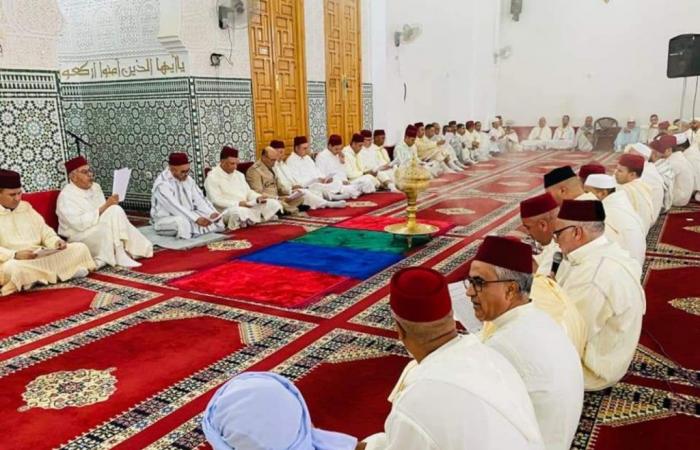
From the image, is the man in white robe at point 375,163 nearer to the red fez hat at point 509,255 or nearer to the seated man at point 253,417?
the red fez hat at point 509,255

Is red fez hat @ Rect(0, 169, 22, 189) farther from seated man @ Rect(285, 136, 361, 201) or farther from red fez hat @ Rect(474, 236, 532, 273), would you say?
red fez hat @ Rect(474, 236, 532, 273)

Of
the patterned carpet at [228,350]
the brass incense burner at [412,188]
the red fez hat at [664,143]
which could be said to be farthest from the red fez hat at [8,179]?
the red fez hat at [664,143]

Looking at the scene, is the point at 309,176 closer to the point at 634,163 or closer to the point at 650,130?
the point at 634,163

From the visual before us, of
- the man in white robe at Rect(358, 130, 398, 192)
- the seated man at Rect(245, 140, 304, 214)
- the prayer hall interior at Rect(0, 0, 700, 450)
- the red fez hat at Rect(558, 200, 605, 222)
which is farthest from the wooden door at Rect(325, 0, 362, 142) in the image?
the red fez hat at Rect(558, 200, 605, 222)

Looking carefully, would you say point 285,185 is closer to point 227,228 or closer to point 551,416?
point 227,228

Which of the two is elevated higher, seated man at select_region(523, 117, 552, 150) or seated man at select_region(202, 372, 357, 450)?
seated man at select_region(202, 372, 357, 450)

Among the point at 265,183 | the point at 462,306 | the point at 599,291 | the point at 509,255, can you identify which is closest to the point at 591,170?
the point at 599,291

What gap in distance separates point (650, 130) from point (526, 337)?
473 inches

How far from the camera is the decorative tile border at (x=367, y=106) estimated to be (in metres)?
8.36

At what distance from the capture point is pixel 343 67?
7.77 m

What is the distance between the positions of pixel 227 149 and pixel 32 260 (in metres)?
2.17

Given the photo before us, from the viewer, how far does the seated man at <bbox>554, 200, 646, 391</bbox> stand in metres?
1.98

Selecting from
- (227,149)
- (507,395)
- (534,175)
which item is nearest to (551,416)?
(507,395)

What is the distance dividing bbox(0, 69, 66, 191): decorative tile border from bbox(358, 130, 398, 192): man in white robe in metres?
3.92
